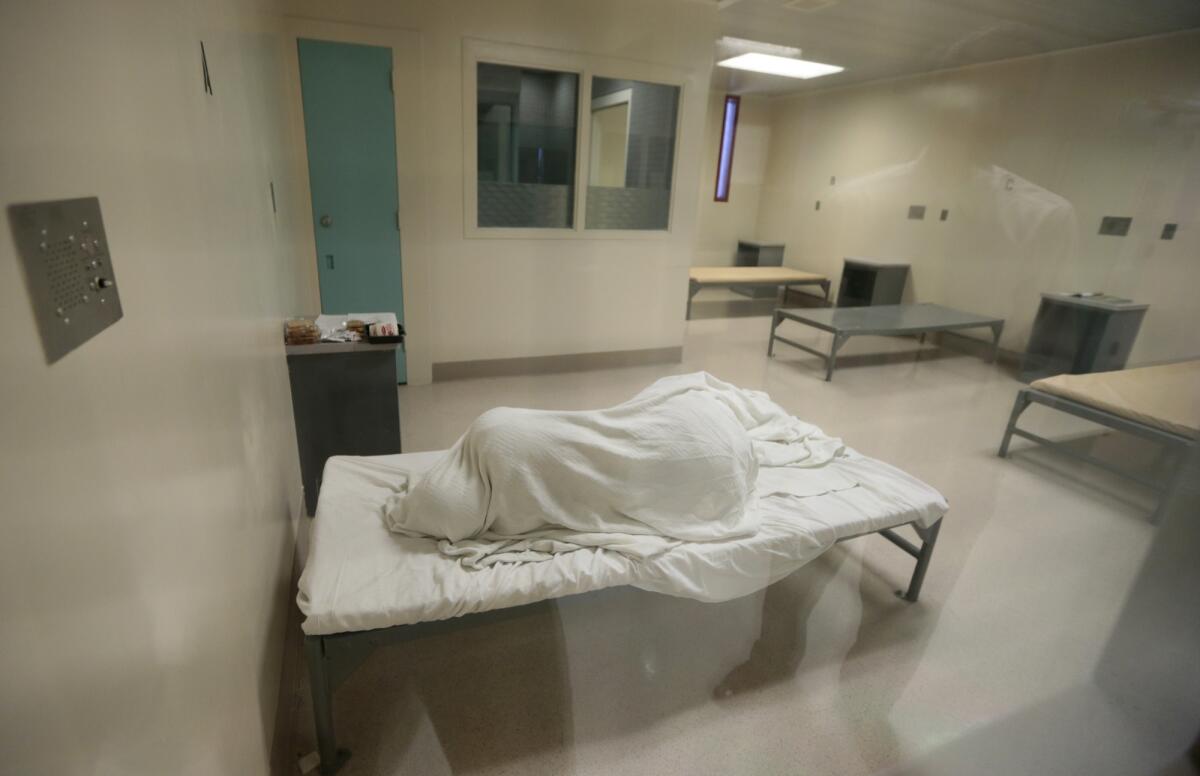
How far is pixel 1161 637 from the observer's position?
1.01 meters

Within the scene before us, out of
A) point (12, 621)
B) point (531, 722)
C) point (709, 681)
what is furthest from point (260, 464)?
point (709, 681)

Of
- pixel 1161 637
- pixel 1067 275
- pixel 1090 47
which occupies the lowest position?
pixel 1161 637

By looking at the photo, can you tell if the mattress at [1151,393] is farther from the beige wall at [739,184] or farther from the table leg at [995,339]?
the beige wall at [739,184]

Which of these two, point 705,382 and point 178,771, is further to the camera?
point 705,382

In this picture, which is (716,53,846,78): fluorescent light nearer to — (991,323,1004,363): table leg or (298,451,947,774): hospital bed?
(991,323,1004,363): table leg

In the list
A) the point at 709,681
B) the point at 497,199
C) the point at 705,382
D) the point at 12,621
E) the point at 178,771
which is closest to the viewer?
the point at 12,621

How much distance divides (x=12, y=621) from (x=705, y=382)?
1696 mm

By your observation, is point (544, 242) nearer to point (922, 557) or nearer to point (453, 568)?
point (453, 568)

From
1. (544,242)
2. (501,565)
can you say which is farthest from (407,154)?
(501,565)

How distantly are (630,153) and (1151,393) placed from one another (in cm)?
257

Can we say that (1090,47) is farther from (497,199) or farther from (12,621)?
(497,199)

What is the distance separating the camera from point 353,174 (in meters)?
2.68

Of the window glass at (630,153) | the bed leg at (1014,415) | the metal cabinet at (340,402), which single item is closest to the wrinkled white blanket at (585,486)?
the metal cabinet at (340,402)

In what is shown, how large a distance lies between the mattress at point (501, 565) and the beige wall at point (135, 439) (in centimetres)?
16
